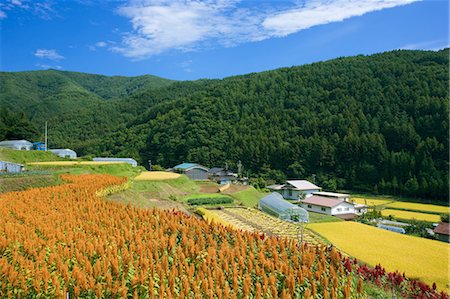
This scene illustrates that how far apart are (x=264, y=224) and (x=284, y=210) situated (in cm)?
217

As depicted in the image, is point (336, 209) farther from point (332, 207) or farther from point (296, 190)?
point (296, 190)

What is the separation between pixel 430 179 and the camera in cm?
3778

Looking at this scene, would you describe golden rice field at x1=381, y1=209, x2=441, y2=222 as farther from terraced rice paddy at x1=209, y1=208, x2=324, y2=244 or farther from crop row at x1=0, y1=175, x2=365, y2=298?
crop row at x1=0, y1=175, x2=365, y2=298

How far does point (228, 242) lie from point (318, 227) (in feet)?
27.9

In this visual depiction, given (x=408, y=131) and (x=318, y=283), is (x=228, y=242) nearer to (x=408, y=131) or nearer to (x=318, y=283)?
(x=318, y=283)

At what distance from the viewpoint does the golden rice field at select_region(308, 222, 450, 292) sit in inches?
327

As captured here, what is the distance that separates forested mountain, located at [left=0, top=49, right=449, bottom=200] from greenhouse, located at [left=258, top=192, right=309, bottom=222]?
96.0 feet

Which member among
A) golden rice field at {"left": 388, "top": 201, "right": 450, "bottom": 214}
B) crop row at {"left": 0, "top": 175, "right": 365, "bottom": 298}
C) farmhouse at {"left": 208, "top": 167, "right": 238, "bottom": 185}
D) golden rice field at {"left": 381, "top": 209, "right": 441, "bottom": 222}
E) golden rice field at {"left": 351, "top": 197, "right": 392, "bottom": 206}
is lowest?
golden rice field at {"left": 351, "top": 197, "right": 392, "bottom": 206}

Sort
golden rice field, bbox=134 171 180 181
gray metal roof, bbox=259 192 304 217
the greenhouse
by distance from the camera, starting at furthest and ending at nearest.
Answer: golden rice field, bbox=134 171 180 181 → gray metal roof, bbox=259 192 304 217 → the greenhouse

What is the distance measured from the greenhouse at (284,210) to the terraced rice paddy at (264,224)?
0.52 meters

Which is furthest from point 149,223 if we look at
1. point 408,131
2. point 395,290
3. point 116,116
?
point 116,116

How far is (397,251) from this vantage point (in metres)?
10.5

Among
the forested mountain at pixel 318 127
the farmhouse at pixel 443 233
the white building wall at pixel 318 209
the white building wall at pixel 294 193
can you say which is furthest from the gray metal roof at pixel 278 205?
the forested mountain at pixel 318 127

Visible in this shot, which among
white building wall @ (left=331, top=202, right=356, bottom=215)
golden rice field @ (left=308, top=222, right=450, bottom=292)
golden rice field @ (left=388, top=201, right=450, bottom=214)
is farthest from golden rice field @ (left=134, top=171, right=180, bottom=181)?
golden rice field @ (left=388, top=201, right=450, bottom=214)
